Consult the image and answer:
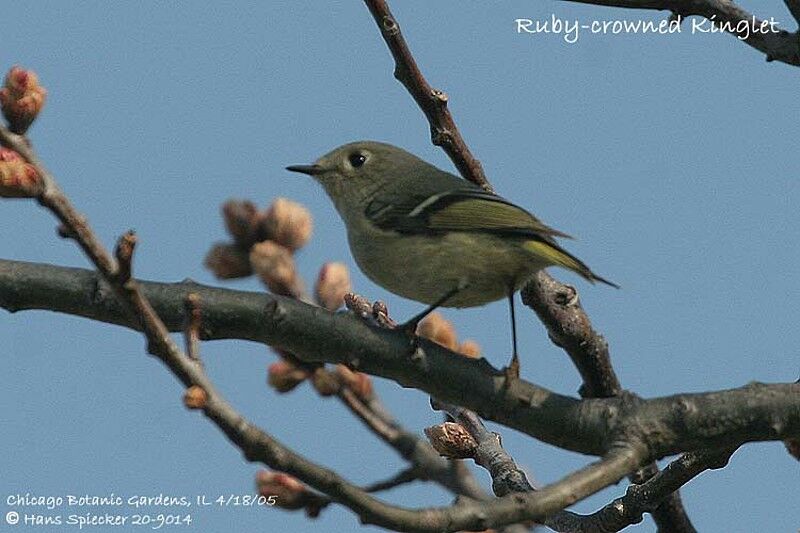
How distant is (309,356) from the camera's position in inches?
102

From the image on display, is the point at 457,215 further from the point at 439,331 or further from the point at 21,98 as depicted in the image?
the point at 21,98

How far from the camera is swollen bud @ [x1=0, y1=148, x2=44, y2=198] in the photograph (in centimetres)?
→ 161

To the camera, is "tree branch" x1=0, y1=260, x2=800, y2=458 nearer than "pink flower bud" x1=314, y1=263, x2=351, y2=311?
No

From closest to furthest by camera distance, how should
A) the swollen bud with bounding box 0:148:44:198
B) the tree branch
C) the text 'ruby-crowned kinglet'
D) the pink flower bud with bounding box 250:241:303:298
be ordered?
the swollen bud with bounding box 0:148:44:198
the pink flower bud with bounding box 250:241:303:298
the tree branch
the text 'ruby-crowned kinglet'

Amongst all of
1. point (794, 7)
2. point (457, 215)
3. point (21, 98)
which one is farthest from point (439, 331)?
point (21, 98)

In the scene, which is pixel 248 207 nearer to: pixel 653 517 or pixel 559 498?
pixel 559 498

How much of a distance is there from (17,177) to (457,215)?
2191mm

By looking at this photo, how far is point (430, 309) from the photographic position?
328 cm

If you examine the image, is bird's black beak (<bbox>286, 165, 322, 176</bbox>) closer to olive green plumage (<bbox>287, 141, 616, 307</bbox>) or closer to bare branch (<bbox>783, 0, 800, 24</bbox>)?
olive green plumage (<bbox>287, 141, 616, 307</bbox>)

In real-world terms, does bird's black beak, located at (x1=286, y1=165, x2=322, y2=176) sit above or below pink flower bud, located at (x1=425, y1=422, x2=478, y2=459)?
above

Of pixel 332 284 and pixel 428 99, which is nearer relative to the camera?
pixel 332 284

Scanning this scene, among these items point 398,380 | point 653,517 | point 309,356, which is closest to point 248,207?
point 309,356

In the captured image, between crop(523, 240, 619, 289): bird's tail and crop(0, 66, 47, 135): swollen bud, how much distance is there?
1.66 m

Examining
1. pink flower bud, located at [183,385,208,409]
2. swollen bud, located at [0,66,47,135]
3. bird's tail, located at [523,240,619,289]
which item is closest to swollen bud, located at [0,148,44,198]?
swollen bud, located at [0,66,47,135]
